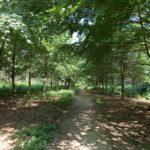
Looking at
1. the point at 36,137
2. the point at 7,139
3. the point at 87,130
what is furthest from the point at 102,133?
the point at 7,139

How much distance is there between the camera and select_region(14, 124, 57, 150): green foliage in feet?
21.5

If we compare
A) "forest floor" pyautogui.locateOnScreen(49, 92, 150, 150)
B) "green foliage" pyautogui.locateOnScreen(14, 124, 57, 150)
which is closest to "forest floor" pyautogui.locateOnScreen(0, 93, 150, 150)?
Result: "forest floor" pyautogui.locateOnScreen(49, 92, 150, 150)

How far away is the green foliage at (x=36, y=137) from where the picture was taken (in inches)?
259

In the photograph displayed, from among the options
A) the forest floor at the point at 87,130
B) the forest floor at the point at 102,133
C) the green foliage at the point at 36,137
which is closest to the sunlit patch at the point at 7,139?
the forest floor at the point at 87,130

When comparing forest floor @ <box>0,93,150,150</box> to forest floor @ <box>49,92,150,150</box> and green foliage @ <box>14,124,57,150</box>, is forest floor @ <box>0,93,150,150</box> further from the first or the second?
green foliage @ <box>14,124,57,150</box>

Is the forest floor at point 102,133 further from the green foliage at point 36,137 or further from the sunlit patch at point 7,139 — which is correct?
the sunlit patch at point 7,139

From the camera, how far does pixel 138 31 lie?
29.2 ft

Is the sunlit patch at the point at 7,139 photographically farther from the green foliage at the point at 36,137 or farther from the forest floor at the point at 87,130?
the green foliage at the point at 36,137

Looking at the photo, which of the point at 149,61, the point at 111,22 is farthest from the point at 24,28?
the point at 149,61

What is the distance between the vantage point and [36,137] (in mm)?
7406

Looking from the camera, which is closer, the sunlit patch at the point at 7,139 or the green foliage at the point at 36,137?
the green foliage at the point at 36,137

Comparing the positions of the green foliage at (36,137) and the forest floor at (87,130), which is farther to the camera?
the forest floor at (87,130)

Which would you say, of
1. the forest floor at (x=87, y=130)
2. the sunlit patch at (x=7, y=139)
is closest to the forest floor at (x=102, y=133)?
the forest floor at (x=87, y=130)

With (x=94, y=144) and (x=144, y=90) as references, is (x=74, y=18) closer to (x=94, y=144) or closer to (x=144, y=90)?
(x=94, y=144)
